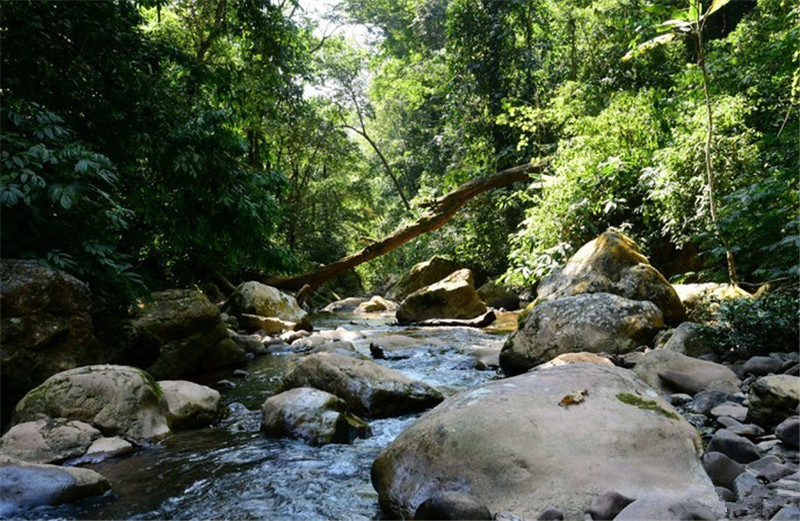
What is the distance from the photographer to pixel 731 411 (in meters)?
3.21

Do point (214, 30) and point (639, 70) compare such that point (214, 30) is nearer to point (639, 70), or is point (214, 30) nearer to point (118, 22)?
point (118, 22)

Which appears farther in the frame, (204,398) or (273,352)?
(273,352)

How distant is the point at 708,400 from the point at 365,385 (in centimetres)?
254

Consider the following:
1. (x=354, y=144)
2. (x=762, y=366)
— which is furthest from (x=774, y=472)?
(x=354, y=144)

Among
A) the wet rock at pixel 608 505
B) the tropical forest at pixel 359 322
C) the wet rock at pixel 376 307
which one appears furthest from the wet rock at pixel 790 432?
the wet rock at pixel 376 307

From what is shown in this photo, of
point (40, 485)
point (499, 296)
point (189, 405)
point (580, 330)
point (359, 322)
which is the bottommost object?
point (499, 296)

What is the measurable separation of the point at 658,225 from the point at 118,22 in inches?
342

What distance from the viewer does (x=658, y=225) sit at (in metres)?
8.98

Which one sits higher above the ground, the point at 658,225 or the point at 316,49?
the point at 316,49

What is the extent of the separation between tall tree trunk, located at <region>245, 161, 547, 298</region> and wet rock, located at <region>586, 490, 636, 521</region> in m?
8.41

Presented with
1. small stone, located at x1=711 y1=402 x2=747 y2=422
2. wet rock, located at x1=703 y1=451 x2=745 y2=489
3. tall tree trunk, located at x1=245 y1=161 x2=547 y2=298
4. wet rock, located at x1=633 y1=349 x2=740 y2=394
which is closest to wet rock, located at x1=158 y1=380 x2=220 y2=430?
wet rock, located at x1=703 y1=451 x2=745 y2=489

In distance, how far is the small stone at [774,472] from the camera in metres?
2.17

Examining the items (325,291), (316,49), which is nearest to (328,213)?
(325,291)

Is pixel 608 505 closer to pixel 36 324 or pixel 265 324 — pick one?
pixel 36 324
